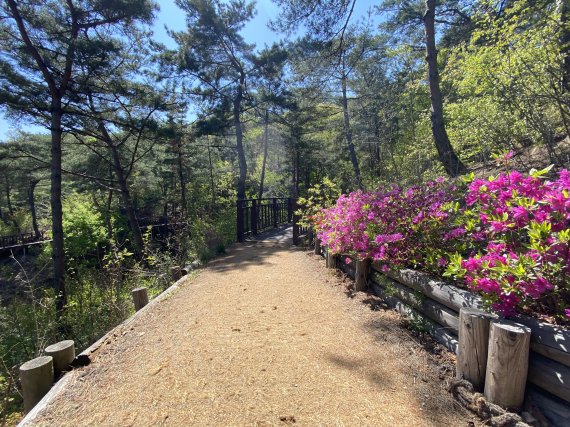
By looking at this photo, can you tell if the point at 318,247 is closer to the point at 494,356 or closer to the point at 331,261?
the point at 331,261

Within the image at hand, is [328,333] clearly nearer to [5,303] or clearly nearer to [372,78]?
[5,303]

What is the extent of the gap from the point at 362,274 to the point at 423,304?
47.7 inches

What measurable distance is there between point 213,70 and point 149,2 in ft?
17.4

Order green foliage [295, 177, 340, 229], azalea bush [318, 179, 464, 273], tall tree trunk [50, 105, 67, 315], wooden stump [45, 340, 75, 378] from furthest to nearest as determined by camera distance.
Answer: tall tree trunk [50, 105, 67, 315]
green foliage [295, 177, 340, 229]
azalea bush [318, 179, 464, 273]
wooden stump [45, 340, 75, 378]

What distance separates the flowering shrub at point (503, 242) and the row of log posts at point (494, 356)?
0.50ft

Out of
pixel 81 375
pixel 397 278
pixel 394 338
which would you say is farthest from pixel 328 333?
pixel 81 375

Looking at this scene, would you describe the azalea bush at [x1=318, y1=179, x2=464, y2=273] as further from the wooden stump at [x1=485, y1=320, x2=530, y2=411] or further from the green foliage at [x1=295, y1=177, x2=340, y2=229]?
the green foliage at [x1=295, y1=177, x2=340, y2=229]

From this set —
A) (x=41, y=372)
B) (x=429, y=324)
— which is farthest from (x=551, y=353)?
(x=41, y=372)

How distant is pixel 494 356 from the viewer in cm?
171

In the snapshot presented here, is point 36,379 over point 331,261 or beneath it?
beneath

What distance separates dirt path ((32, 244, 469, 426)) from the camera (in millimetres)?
1799

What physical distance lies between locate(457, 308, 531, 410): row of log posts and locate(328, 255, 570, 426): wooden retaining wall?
7 cm

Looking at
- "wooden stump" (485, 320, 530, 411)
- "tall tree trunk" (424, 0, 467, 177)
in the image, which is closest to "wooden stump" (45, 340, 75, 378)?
"wooden stump" (485, 320, 530, 411)

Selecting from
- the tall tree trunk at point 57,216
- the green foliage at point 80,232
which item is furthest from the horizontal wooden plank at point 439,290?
the green foliage at point 80,232
